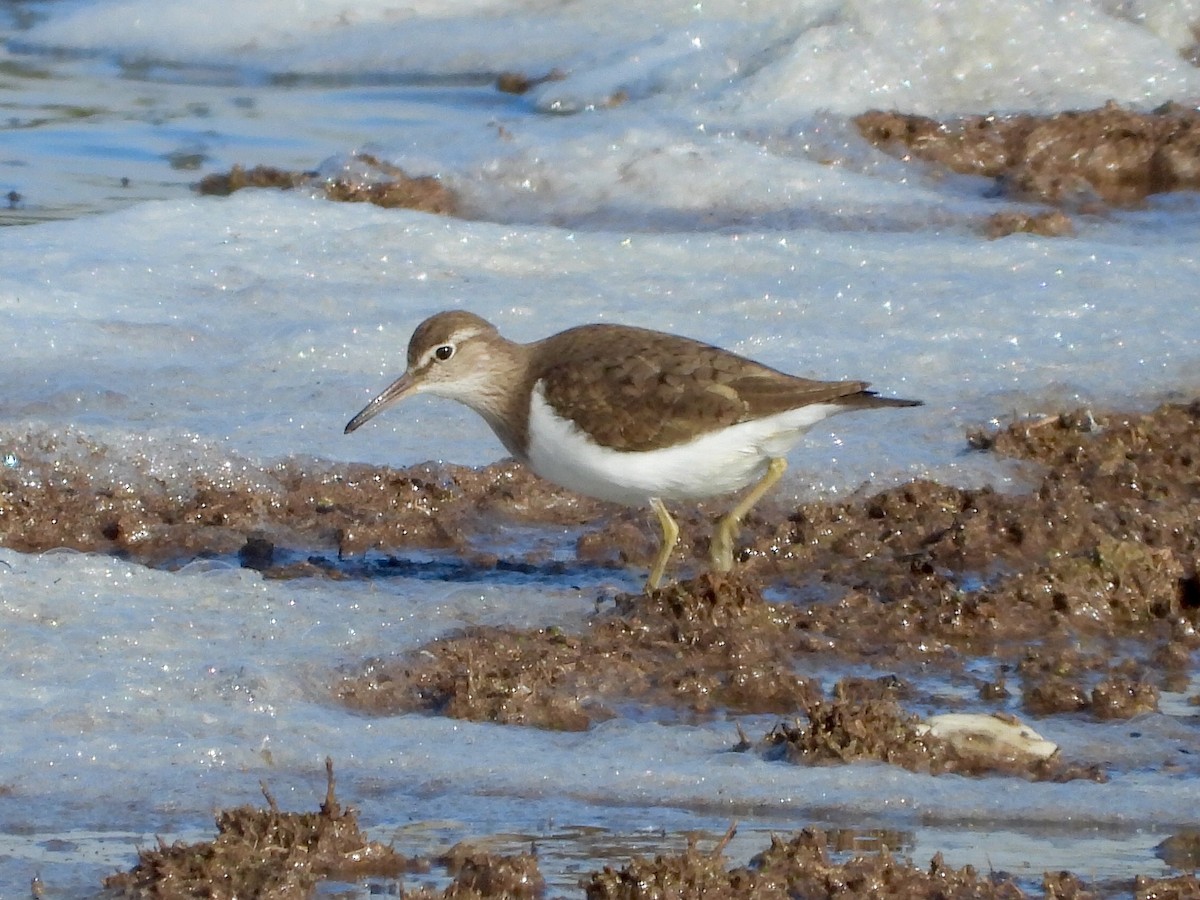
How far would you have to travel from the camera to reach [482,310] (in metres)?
8.77

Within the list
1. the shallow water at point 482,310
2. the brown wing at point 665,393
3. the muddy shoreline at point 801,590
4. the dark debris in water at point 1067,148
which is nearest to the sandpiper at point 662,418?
the brown wing at point 665,393

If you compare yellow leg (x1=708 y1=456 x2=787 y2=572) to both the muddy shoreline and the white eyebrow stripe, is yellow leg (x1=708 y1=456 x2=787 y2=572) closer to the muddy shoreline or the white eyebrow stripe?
the muddy shoreline

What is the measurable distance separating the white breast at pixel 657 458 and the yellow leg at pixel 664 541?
0.06 m

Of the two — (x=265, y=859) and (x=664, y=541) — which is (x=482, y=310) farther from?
(x=265, y=859)

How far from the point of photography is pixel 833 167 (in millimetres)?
11273

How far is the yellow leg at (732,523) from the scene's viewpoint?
6.20 metres

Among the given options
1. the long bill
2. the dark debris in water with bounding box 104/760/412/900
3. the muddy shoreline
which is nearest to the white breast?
the muddy shoreline

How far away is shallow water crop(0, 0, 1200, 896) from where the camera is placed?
454cm

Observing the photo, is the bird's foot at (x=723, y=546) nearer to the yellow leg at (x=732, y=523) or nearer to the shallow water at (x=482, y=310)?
the yellow leg at (x=732, y=523)

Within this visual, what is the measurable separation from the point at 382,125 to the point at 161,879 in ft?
31.7

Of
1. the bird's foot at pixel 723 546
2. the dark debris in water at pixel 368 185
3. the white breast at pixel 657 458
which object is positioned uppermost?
the dark debris in water at pixel 368 185

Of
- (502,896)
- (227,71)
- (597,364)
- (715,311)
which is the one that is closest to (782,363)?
(715,311)

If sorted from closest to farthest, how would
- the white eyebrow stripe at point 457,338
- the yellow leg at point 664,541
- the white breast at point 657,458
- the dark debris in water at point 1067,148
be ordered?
1. the white breast at point 657,458
2. the yellow leg at point 664,541
3. the white eyebrow stripe at point 457,338
4. the dark debris in water at point 1067,148

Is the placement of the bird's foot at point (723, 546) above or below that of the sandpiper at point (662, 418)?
below
